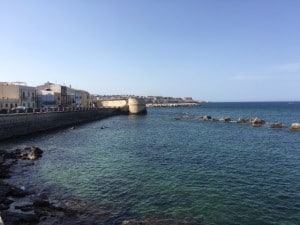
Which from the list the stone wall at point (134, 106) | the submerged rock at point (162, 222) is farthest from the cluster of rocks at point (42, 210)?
the stone wall at point (134, 106)

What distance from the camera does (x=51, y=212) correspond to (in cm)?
1903

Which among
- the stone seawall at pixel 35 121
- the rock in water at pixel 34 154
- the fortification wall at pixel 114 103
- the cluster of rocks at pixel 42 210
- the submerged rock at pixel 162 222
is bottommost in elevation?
the submerged rock at pixel 162 222

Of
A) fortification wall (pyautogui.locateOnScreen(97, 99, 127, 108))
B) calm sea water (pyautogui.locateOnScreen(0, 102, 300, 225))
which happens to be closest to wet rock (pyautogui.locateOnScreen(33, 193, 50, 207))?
calm sea water (pyautogui.locateOnScreen(0, 102, 300, 225))

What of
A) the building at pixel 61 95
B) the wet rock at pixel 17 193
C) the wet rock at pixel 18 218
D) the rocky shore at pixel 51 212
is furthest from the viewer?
the building at pixel 61 95

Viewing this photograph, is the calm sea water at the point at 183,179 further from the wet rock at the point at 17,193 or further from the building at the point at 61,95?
the building at the point at 61,95

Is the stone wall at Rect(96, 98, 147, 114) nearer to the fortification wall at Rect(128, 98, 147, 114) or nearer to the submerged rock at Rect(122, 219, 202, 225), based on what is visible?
the fortification wall at Rect(128, 98, 147, 114)

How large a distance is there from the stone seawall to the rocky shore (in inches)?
1024

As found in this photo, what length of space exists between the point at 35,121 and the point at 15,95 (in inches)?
1077

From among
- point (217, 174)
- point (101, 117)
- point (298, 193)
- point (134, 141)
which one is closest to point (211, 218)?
point (298, 193)

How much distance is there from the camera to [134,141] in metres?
49.7

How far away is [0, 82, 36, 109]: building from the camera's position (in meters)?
76.4

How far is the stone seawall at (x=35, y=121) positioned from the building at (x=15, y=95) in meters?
13.2

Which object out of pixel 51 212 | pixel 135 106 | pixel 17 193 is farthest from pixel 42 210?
pixel 135 106

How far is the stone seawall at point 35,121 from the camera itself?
48.1m
